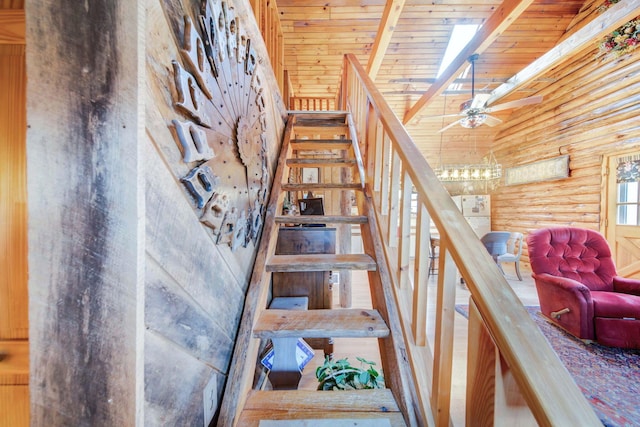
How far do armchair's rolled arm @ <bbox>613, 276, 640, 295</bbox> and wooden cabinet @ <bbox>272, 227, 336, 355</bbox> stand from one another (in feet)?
10.2

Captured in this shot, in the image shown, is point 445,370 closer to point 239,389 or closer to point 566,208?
point 239,389

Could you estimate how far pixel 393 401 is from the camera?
958 mm

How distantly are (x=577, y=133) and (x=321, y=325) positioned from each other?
6.17 metres

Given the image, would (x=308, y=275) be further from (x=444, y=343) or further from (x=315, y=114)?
(x=315, y=114)

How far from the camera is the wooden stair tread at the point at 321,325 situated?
1079mm

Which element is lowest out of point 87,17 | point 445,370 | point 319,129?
point 445,370

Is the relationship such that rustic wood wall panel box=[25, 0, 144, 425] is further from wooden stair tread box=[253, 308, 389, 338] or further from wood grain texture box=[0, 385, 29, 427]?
wooden stair tread box=[253, 308, 389, 338]

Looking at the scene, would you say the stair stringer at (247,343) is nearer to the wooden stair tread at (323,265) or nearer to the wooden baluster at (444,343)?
the wooden stair tread at (323,265)

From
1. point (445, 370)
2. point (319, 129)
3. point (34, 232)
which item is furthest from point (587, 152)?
point (34, 232)

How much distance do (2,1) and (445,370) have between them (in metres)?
1.70

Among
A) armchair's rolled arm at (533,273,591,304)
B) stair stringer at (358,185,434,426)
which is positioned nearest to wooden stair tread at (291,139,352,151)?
stair stringer at (358,185,434,426)

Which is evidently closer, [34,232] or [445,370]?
[34,232]

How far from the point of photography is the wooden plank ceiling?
13.2 ft

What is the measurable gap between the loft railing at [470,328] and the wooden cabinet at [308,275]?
0.60 m
